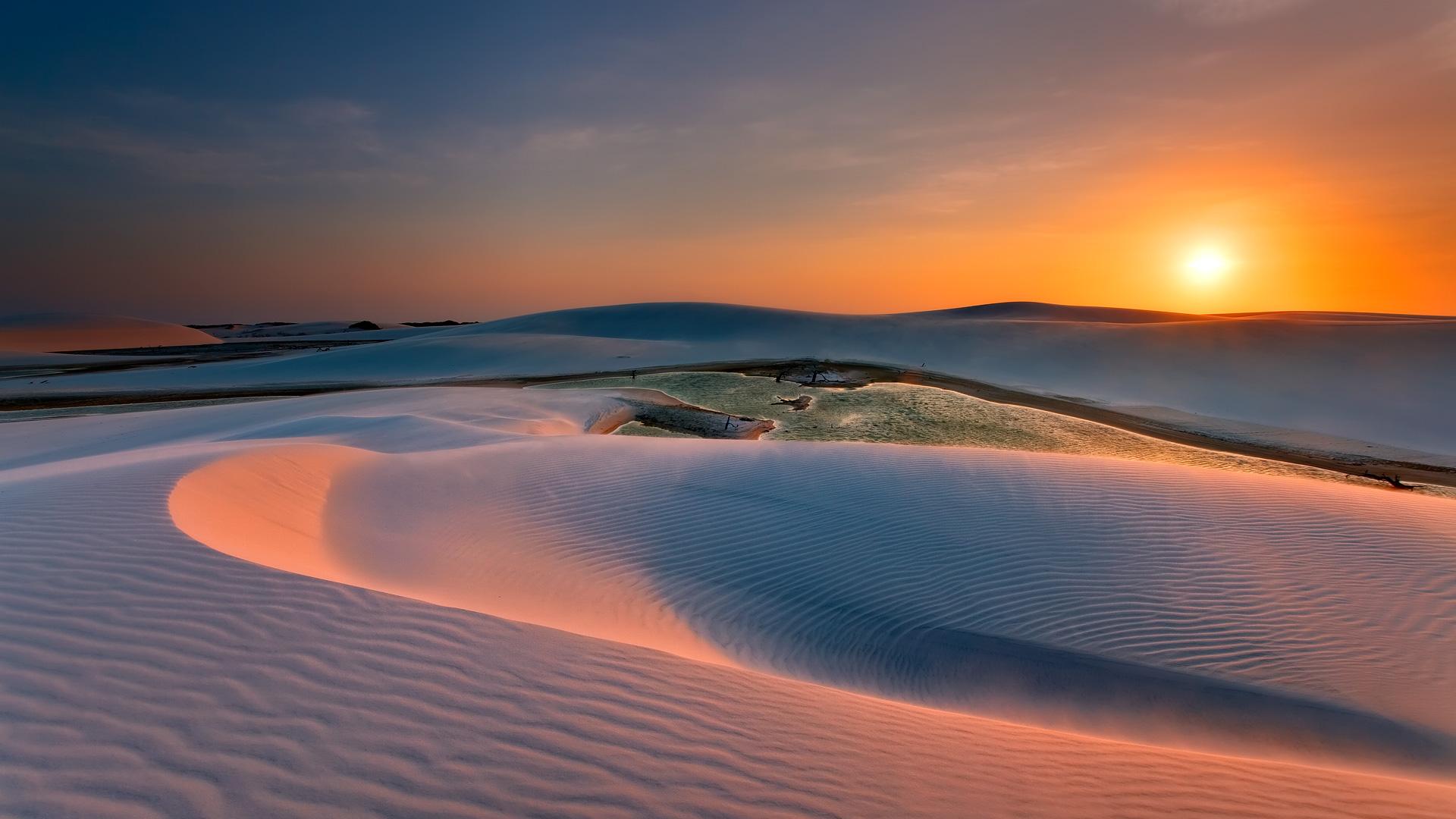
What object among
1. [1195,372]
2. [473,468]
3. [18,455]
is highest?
[1195,372]

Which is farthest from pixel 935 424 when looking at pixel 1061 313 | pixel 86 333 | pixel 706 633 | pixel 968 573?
pixel 86 333

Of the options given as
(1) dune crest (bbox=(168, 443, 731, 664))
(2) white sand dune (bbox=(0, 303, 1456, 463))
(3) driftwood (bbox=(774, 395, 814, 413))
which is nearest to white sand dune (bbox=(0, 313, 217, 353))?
(2) white sand dune (bbox=(0, 303, 1456, 463))

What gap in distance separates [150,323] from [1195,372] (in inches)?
3947

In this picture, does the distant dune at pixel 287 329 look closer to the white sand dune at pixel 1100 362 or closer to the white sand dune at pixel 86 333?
the white sand dune at pixel 86 333

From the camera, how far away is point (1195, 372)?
92.8 ft

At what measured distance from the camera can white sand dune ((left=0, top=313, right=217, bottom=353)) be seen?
58688 millimetres

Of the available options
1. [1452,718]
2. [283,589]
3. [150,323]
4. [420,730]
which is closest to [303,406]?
[283,589]

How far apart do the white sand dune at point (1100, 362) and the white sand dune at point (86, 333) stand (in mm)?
44147

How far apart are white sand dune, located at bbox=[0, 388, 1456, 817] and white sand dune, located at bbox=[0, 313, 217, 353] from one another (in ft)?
245

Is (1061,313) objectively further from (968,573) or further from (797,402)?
(968,573)

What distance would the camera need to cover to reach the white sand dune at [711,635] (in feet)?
8.18

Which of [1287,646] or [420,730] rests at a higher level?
[420,730]

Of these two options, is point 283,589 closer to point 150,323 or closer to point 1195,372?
point 1195,372

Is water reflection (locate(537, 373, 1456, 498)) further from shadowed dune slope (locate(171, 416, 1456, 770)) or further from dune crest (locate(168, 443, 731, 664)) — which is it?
dune crest (locate(168, 443, 731, 664))
